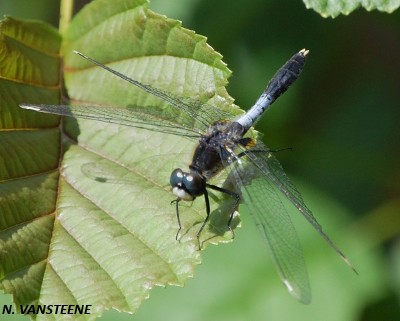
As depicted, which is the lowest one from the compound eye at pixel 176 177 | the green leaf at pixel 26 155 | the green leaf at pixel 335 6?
the green leaf at pixel 26 155

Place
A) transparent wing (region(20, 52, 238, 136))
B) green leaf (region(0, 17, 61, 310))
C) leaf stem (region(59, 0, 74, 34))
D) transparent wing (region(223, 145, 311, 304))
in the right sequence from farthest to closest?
leaf stem (region(59, 0, 74, 34)) → transparent wing (region(20, 52, 238, 136)) → green leaf (region(0, 17, 61, 310)) → transparent wing (region(223, 145, 311, 304))

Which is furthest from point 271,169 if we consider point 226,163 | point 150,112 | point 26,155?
point 26,155

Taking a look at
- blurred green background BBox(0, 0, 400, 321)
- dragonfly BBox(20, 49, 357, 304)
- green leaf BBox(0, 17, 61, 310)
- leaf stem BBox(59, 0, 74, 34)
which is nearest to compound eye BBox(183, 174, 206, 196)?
dragonfly BBox(20, 49, 357, 304)

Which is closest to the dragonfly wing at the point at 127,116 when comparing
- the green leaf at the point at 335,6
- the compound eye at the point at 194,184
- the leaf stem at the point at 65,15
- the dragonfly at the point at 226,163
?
the dragonfly at the point at 226,163

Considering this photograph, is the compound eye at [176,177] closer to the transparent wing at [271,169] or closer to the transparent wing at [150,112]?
the transparent wing at [150,112]

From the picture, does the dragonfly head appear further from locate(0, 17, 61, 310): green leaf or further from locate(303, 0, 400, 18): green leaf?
locate(303, 0, 400, 18): green leaf

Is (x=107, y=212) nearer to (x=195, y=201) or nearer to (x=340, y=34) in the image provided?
(x=195, y=201)
